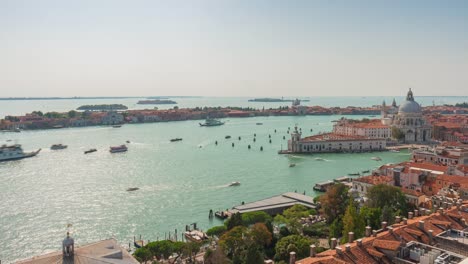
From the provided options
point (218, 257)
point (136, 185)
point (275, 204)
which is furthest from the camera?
point (136, 185)

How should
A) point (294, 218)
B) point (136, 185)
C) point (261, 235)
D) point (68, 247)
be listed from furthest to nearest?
point (136, 185), point (294, 218), point (261, 235), point (68, 247)

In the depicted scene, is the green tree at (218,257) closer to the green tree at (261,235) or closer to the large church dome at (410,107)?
the green tree at (261,235)

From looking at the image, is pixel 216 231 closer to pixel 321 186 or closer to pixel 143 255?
pixel 143 255

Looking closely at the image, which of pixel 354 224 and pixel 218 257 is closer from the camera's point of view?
pixel 218 257

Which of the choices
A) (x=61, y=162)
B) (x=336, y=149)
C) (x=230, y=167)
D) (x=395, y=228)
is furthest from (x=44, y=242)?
(x=336, y=149)

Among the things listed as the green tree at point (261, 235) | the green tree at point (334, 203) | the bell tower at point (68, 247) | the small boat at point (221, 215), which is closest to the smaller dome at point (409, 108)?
the green tree at point (334, 203)

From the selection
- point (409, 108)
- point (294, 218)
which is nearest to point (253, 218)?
point (294, 218)
